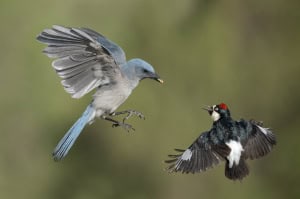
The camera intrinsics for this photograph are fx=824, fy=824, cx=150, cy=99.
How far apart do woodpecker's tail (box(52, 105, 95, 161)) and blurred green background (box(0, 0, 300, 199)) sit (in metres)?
2.63

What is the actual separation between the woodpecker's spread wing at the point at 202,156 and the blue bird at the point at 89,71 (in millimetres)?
392

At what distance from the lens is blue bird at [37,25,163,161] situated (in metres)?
3.99

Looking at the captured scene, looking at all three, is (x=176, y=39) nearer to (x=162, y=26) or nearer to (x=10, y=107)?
(x=162, y=26)

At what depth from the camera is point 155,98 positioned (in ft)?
23.4

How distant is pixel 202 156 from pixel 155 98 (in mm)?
2926

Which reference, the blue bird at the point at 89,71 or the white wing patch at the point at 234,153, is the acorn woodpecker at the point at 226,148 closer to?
the white wing patch at the point at 234,153

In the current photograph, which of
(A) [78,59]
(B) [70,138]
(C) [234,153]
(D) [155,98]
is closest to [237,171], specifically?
(C) [234,153]

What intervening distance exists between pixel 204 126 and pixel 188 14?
1160 millimetres

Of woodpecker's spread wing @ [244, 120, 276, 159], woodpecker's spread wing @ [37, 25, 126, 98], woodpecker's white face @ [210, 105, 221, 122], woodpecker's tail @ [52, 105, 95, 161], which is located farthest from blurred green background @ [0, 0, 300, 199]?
woodpecker's spread wing @ [37, 25, 126, 98]

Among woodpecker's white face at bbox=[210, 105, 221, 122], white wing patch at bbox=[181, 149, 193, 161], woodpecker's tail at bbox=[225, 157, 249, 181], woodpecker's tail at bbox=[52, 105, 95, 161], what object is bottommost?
woodpecker's tail at bbox=[52, 105, 95, 161]

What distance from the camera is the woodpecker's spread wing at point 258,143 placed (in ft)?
14.1

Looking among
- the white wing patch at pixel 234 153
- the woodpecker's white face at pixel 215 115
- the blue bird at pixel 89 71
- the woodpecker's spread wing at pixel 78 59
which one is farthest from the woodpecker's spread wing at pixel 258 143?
the woodpecker's spread wing at pixel 78 59

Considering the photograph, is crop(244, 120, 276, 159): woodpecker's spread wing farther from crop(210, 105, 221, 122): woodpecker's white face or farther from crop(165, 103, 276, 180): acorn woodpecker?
crop(210, 105, 221, 122): woodpecker's white face

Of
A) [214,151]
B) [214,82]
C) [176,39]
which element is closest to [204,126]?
[214,82]
